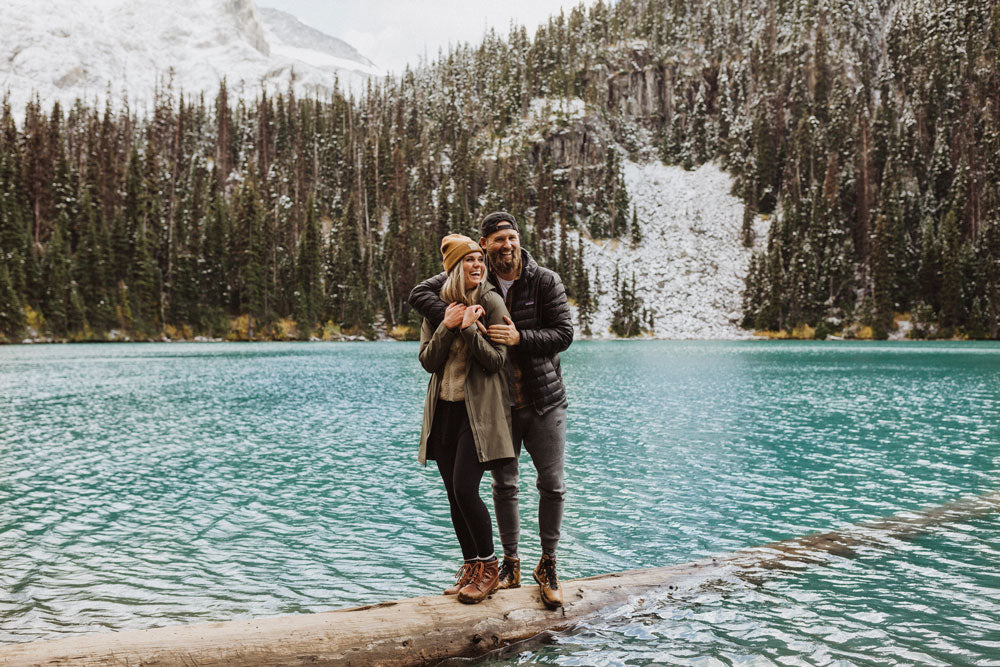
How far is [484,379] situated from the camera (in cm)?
448

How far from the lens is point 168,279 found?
84000mm

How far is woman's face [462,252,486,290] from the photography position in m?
4.50

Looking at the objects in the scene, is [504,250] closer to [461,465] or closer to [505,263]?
[505,263]

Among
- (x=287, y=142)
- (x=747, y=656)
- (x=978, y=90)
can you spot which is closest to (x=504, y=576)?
(x=747, y=656)

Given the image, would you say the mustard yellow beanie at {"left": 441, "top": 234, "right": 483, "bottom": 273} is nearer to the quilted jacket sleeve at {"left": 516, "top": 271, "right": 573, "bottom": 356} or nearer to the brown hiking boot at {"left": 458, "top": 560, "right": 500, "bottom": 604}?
the quilted jacket sleeve at {"left": 516, "top": 271, "right": 573, "bottom": 356}

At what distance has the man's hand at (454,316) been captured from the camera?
14.2 ft

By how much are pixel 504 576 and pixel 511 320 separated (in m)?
2.27

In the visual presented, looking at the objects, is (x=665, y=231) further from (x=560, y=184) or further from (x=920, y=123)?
(x=920, y=123)

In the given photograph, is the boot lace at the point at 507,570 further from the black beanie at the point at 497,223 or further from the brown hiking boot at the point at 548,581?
the black beanie at the point at 497,223

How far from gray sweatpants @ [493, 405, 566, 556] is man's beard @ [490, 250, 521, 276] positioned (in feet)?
3.55

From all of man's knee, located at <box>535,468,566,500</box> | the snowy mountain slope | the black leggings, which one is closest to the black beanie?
the black leggings

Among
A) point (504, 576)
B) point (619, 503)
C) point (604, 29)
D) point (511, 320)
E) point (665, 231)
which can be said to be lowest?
point (619, 503)

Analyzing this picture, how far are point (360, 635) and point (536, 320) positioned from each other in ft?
8.34

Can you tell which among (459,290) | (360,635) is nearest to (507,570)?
(360,635)
